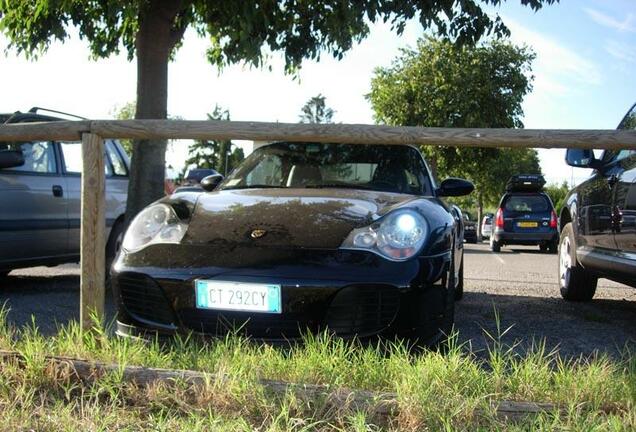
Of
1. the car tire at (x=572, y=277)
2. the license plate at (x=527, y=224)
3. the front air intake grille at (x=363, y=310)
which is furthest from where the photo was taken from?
the license plate at (x=527, y=224)

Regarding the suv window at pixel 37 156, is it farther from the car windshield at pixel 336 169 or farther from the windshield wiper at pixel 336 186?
the windshield wiper at pixel 336 186

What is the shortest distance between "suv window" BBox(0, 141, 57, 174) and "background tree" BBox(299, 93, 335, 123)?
302 feet

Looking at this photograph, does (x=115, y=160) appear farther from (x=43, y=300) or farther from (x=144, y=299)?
(x=144, y=299)

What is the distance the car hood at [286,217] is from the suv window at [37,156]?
118 inches

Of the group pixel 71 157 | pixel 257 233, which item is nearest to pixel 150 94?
pixel 71 157

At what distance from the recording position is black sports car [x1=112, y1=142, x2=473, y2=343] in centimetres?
318

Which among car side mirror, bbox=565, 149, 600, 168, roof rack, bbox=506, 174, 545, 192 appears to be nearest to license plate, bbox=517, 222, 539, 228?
roof rack, bbox=506, 174, 545, 192

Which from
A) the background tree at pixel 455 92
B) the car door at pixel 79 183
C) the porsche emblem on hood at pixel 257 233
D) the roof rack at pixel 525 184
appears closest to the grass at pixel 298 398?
the porsche emblem on hood at pixel 257 233

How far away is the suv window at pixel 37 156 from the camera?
6.33m

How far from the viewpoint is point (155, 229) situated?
12.2 ft

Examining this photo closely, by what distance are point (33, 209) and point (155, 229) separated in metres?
3.13

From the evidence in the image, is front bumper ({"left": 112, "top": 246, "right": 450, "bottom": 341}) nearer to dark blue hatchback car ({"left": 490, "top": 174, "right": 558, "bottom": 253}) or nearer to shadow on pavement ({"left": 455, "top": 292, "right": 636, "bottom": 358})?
A: shadow on pavement ({"left": 455, "top": 292, "right": 636, "bottom": 358})

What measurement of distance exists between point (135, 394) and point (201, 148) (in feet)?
332

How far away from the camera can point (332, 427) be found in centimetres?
241
